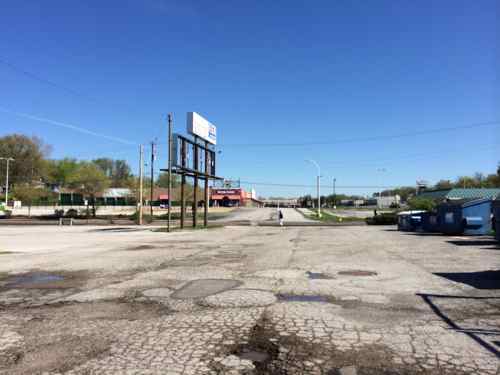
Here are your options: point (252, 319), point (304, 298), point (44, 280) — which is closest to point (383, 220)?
point (304, 298)

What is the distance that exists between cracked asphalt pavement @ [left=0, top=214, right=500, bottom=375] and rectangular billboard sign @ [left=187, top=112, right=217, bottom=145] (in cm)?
2136

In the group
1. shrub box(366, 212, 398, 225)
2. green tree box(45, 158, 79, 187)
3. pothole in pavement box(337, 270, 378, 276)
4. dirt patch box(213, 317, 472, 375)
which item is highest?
green tree box(45, 158, 79, 187)

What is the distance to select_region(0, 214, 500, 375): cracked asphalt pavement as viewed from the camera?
4305 mm

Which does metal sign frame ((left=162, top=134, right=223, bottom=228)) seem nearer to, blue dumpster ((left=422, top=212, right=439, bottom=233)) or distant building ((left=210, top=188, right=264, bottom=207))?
blue dumpster ((left=422, top=212, right=439, bottom=233))

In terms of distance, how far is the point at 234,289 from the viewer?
827 centimetres

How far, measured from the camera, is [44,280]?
9.74 metres

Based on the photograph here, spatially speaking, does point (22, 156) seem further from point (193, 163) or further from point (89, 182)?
point (193, 163)

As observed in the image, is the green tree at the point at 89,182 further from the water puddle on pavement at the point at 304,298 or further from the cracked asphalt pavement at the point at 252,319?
the water puddle on pavement at the point at 304,298

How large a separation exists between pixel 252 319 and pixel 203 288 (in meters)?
2.69

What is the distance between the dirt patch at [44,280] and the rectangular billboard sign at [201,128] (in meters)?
21.9

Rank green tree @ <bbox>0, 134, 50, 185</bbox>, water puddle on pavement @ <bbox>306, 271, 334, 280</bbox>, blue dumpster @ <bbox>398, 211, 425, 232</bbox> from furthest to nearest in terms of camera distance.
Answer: green tree @ <bbox>0, 134, 50, 185</bbox>, blue dumpster @ <bbox>398, 211, 425, 232</bbox>, water puddle on pavement @ <bbox>306, 271, 334, 280</bbox>

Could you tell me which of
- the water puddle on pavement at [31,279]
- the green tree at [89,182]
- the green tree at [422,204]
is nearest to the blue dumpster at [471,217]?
the green tree at [422,204]

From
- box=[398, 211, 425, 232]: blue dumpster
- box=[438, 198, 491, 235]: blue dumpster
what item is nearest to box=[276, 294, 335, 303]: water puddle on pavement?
box=[438, 198, 491, 235]: blue dumpster

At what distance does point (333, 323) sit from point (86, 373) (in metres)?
3.28
